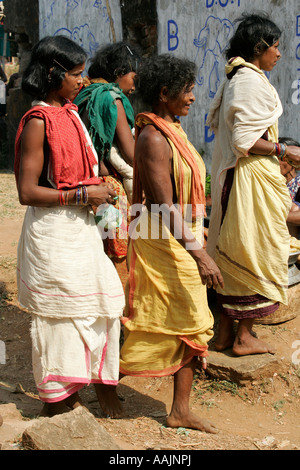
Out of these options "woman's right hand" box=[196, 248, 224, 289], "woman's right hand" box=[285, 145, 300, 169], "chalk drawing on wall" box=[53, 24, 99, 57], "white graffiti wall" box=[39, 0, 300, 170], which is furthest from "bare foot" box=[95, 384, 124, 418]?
"chalk drawing on wall" box=[53, 24, 99, 57]

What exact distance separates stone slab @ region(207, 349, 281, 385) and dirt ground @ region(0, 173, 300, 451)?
5 centimetres

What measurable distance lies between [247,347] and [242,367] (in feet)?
0.48

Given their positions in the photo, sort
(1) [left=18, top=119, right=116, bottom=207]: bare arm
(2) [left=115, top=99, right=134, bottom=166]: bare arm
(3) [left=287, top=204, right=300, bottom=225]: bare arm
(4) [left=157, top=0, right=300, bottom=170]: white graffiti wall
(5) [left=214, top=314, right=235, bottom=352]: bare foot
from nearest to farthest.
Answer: (1) [left=18, top=119, right=116, bottom=207]: bare arm → (2) [left=115, top=99, right=134, bottom=166]: bare arm → (5) [left=214, top=314, right=235, bottom=352]: bare foot → (3) [left=287, top=204, right=300, bottom=225]: bare arm → (4) [left=157, top=0, right=300, bottom=170]: white graffiti wall

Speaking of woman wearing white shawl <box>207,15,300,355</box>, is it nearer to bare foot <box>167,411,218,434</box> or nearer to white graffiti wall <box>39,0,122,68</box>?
bare foot <box>167,411,218,434</box>

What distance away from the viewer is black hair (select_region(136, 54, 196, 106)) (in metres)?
2.85

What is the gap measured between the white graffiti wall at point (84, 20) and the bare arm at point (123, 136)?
4.89 meters

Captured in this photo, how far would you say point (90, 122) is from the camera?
3.58m

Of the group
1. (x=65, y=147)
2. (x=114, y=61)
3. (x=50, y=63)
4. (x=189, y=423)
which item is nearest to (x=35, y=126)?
(x=65, y=147)

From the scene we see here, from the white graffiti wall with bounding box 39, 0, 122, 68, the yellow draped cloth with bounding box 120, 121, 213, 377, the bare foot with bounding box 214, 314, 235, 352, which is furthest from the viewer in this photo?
the white graffiti wall with bounding box 39, 0, 122, 68

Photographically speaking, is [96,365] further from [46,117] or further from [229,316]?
[46,117]

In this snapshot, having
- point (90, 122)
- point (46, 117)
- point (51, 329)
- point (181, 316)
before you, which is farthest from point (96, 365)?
point (90, 122)

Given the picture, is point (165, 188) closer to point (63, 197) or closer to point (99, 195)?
point (99, 195)

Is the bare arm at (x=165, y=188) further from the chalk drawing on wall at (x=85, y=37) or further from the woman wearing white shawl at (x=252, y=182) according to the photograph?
the chalk drawing on wall at (x=85, y=37)
